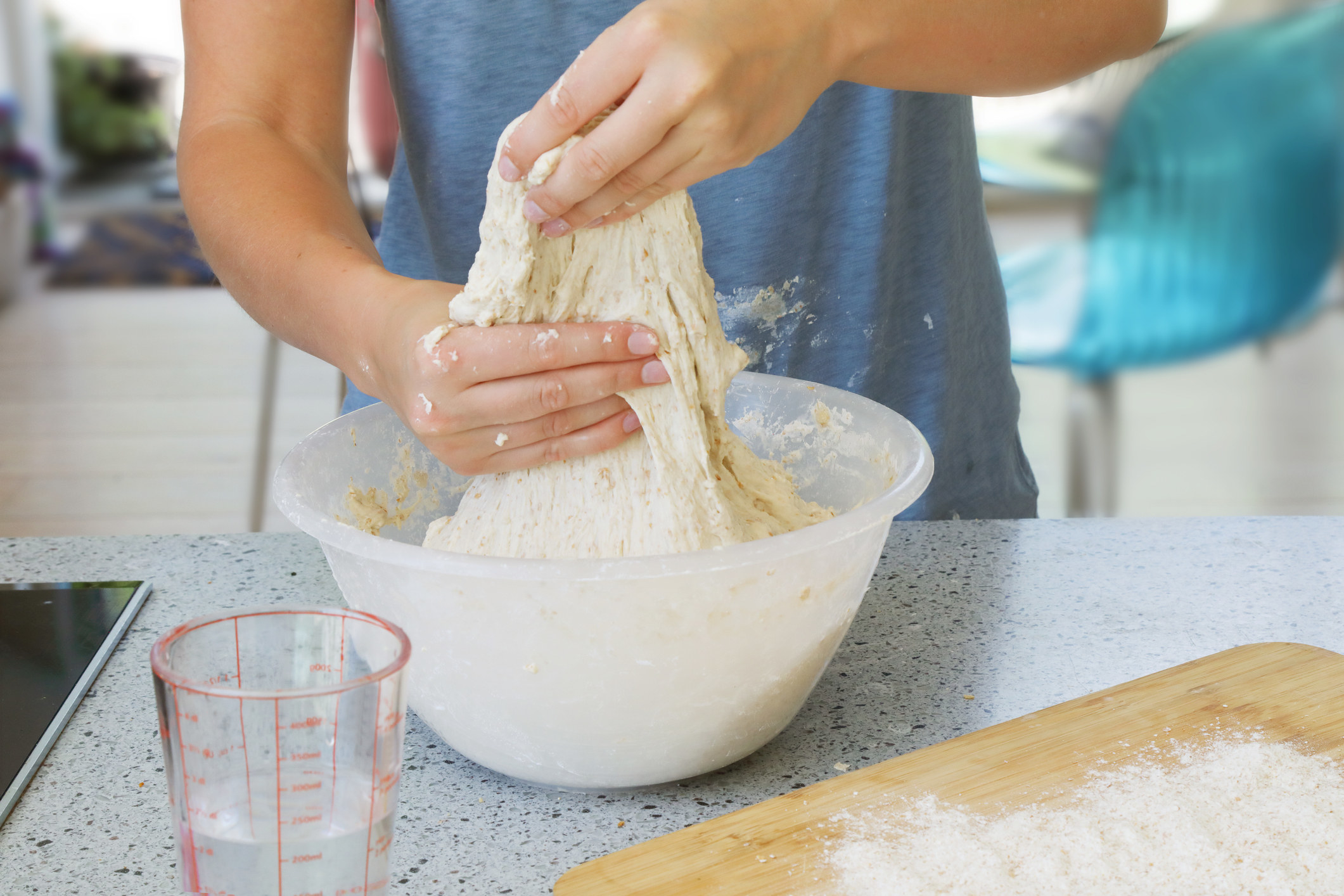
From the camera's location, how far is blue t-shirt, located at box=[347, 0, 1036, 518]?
3.58 feet

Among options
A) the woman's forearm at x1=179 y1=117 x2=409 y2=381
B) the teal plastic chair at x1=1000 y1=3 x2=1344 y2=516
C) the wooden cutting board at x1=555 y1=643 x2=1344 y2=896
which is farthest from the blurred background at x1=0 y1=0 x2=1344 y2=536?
the wooden cutting board at x1=555 y1=643 x2=1344 y2=896

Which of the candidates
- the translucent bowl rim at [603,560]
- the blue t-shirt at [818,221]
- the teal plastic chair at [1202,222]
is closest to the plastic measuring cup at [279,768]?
the translucent bowl rim at [603,560]

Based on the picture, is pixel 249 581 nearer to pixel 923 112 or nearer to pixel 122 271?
pixel 923 112

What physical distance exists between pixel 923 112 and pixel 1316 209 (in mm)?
2040

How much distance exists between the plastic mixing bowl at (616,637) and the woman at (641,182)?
0.45 ft

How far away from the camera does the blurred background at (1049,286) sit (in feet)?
8.45

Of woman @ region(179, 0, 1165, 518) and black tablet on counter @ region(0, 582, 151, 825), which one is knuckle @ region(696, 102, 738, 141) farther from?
black tablet on counter @ region(0, 582, 151, 825)

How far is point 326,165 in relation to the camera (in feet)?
3.38

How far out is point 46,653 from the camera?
0.82 meters

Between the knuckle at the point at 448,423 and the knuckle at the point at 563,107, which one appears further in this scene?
the knuckle at the point at 448,423

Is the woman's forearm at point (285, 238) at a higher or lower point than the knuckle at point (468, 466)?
higher

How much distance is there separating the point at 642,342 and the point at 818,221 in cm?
51

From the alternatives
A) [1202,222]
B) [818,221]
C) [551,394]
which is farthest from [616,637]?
[1202,222]

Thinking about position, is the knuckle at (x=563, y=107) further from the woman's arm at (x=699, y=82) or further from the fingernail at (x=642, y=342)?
the fingernail at (x=642, y=342)
